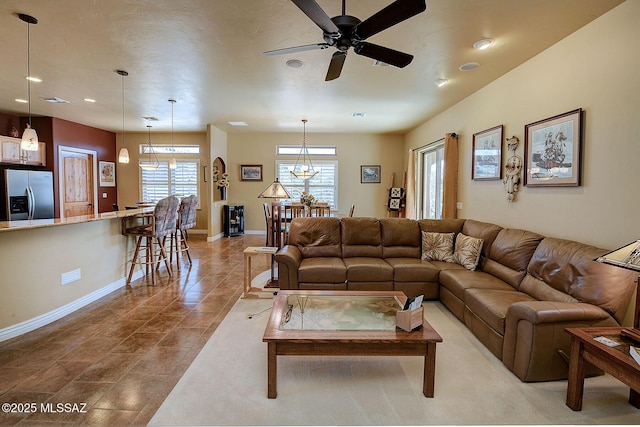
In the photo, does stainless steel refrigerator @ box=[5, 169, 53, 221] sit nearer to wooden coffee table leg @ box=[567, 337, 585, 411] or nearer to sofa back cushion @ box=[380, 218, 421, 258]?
sofa back cushion @ box=[380, 218, 421, 258]

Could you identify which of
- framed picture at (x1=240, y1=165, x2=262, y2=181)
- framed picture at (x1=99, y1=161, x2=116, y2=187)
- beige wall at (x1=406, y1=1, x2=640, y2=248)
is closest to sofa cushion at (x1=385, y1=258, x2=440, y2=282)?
beige wall at (x1=406, y1=1, x2=640, y2=248)

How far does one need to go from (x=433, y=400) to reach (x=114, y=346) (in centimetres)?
259

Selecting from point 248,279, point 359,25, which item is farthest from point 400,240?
point 359,25

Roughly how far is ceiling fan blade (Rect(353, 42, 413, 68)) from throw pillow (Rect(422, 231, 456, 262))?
2.36m

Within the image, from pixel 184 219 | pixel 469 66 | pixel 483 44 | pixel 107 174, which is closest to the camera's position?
pixel 483 44

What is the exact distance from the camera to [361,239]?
167 inches

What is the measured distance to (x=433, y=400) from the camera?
2.02 m

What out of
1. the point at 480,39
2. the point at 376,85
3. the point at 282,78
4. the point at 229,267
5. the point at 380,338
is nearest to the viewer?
the point at 380,338

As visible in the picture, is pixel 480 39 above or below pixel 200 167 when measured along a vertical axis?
above

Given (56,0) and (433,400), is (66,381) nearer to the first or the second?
(433,400)

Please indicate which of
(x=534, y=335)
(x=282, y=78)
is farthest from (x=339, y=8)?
(x=534, y=335)

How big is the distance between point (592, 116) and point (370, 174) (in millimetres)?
6047

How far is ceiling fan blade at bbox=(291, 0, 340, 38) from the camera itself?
5.87 ft

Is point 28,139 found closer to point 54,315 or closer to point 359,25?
point 54,315
